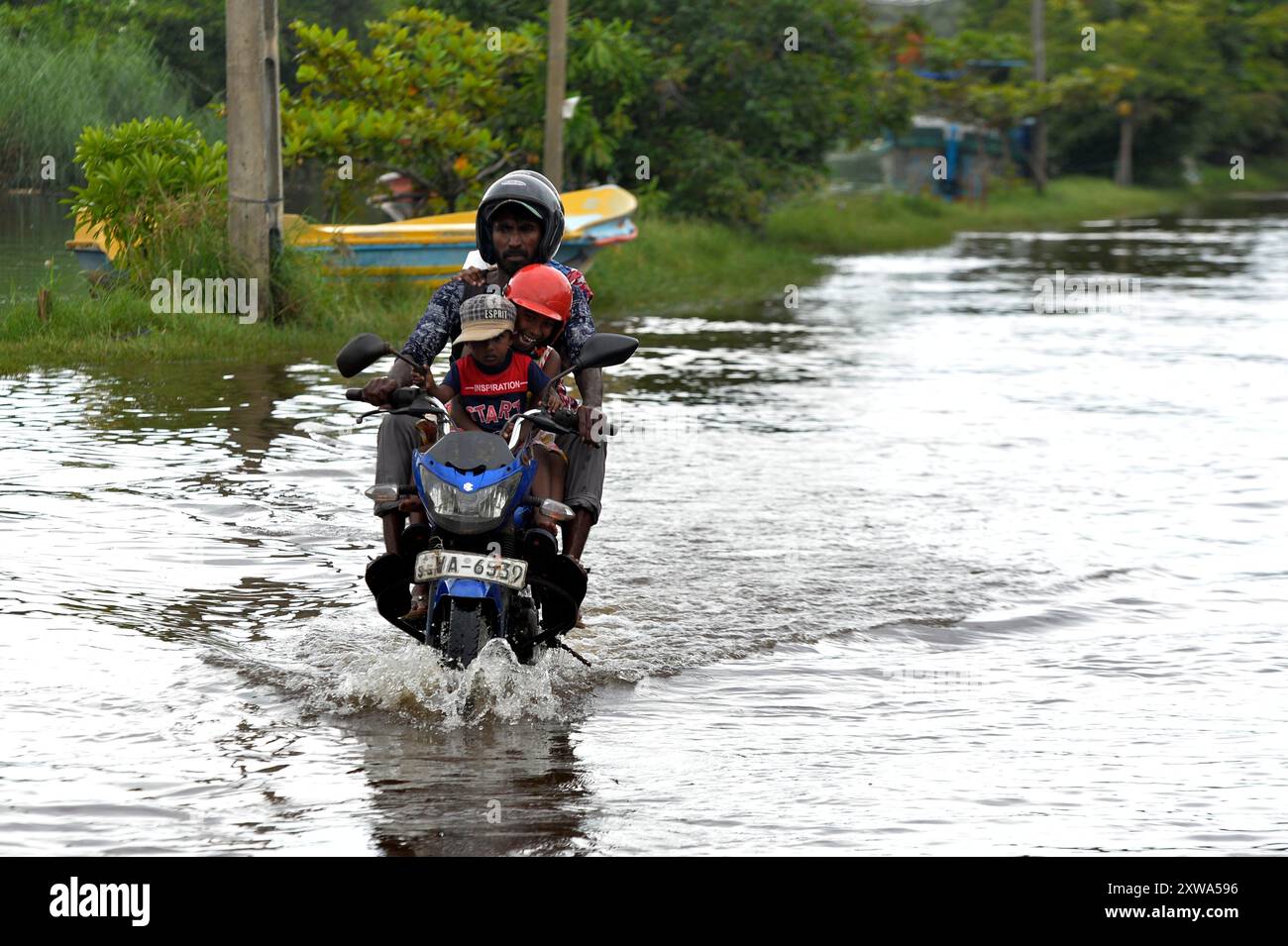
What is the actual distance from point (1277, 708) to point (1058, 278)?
22097 millimetres

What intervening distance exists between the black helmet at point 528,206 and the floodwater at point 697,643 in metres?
1.52

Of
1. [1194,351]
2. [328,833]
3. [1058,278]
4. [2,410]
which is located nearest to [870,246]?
[1058,278]

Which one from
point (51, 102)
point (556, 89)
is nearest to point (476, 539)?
point (51, 102)

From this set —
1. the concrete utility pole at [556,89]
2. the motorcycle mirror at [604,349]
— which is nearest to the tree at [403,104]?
the concrete utility pole at [556,89]

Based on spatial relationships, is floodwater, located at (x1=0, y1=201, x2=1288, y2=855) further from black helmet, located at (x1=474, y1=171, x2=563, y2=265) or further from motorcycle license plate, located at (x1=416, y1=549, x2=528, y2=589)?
black helmet, located at (x1=474, y1=171, x2=563, y2=265)

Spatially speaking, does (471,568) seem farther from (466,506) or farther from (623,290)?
(623,290)

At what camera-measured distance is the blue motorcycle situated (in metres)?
5.85

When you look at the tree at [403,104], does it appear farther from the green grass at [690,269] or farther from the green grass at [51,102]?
the green grass at [690,269]

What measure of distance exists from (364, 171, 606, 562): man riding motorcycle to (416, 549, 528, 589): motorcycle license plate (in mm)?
458

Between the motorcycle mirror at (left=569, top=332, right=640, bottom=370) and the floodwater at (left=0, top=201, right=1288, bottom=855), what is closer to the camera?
the floodwater at (left=0, top=201, right=1288, bottom=855)

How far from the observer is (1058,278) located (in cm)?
2784

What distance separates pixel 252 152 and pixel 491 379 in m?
8.83

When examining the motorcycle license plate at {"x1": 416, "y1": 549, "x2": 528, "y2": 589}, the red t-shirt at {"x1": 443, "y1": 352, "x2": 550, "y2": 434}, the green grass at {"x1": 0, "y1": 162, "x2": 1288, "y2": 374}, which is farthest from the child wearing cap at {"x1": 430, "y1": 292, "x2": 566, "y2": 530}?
the green grass at {"x1": 0, "y1": 162, "x2": 1288, "y2": 374}
